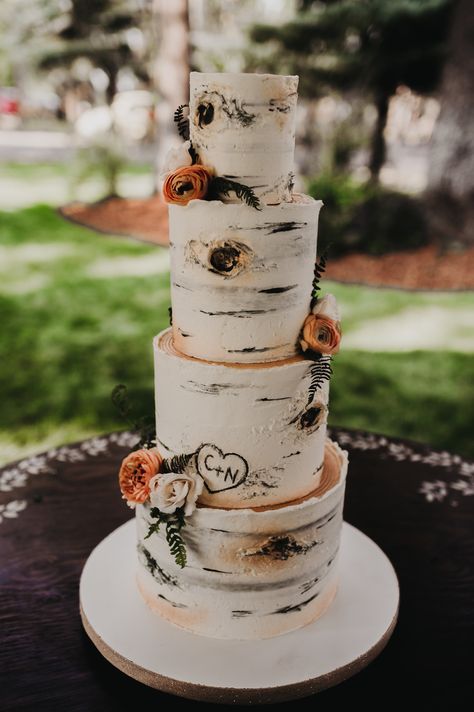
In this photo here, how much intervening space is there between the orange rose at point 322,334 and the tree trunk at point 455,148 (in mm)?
6852

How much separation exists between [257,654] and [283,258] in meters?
1.10

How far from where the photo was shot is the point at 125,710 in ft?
5.41

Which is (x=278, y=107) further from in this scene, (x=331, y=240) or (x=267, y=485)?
(x=267, y=485)

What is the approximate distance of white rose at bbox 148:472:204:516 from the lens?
1.74 metres

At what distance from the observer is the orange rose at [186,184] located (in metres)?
1.58

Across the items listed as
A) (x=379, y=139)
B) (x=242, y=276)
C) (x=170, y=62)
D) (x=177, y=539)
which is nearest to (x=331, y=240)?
(x=242, y=276)

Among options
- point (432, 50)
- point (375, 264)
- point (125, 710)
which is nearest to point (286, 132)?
point (125, 710)

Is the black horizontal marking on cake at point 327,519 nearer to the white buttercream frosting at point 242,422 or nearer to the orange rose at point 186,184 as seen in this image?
the white buttercream frosting at point 242,422

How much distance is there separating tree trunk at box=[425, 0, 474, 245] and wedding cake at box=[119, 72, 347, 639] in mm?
6761

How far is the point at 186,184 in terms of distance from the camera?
159 cm

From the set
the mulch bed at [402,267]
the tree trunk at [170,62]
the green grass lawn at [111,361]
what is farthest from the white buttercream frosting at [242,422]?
the tree trunk at [170,62]

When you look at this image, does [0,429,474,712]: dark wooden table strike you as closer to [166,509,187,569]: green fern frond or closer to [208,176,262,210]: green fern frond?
[166,509,187,569]: green fern frond

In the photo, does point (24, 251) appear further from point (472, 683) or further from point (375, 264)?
point (472, 683)

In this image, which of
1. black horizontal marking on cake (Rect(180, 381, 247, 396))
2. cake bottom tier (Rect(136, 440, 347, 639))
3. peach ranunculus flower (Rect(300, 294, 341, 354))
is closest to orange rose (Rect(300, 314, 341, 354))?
peach ranunculus flower (Rect(300, 294, 341, 354))
